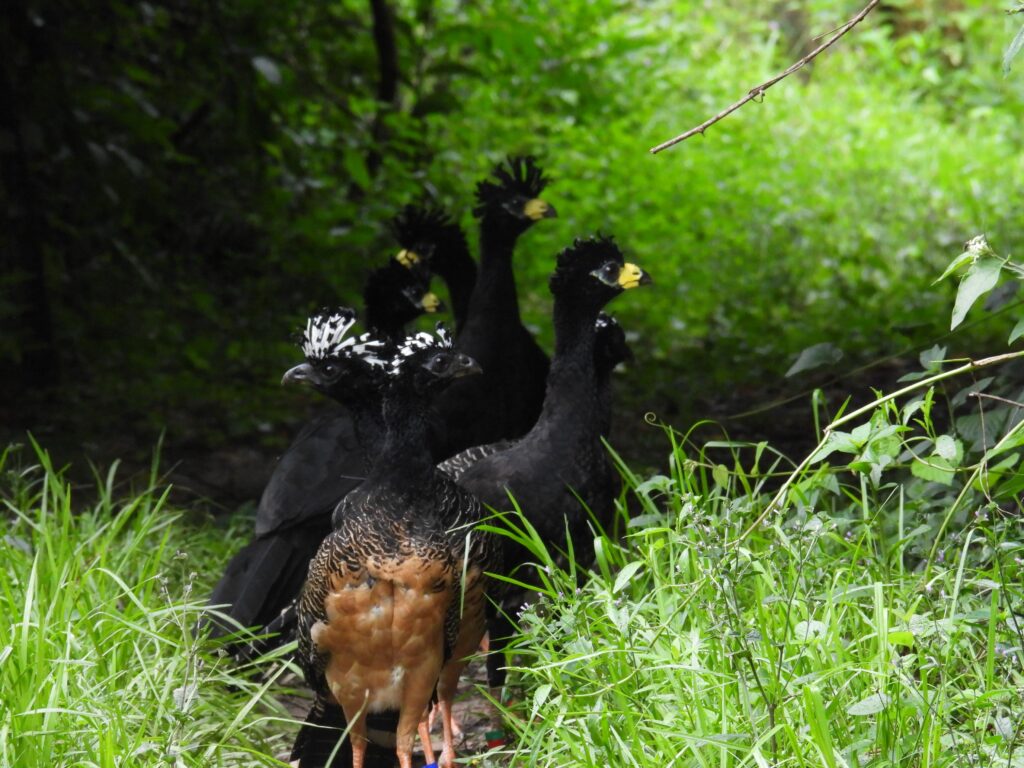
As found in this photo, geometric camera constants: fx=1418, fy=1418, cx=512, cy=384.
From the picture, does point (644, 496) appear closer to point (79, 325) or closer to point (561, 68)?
point (79, 325)

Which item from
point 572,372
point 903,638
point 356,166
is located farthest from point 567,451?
point 356,166

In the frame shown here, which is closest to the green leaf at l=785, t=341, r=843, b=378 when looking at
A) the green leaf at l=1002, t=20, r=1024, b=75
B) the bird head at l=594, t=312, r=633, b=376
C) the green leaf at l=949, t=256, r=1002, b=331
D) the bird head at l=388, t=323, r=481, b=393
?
the bird head at l=388, t=323, r=481, b=393

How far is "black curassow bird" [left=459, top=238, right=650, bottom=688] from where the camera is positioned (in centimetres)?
396

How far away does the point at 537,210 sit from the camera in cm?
550

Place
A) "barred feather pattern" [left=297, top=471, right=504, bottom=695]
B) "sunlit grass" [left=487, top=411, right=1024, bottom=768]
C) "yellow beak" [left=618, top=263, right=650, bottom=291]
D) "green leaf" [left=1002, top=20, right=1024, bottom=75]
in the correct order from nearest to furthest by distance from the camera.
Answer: "green leaf" [left=1002, top=20, right=1024, bottom=75], "sunlit grass" [left=487, top=411, right=1024, bottom=768], "barred feather pattern" [left=297, top=471, right=504, bottom=695], "yellow beak" [left=618, top=263, right=650, bottom=291]

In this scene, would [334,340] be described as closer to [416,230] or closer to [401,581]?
[401,581]

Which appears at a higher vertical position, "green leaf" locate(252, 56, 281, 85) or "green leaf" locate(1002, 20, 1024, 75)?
"green leaf" locate(252, 56, 281, 85)

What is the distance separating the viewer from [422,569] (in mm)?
3359

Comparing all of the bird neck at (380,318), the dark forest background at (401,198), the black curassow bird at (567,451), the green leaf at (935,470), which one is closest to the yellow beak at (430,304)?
the bird neck at (380,318)

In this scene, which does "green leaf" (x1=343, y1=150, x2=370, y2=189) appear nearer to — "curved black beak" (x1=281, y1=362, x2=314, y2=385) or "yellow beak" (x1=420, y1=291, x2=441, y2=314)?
"yellow beak" (x1=420, y1=291, x2=441, y2=314)

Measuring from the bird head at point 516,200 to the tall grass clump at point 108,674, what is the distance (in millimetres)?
1891

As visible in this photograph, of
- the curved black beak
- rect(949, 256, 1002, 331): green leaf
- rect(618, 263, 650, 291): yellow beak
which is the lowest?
rect(618, 263, 650, 291): yellow beak

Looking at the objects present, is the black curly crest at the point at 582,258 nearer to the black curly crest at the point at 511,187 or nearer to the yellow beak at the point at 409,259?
the black curly crest at the point at 511,187

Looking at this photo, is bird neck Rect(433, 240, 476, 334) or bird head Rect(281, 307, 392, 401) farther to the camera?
bird neck Rect(433, 240, 476, 334)
